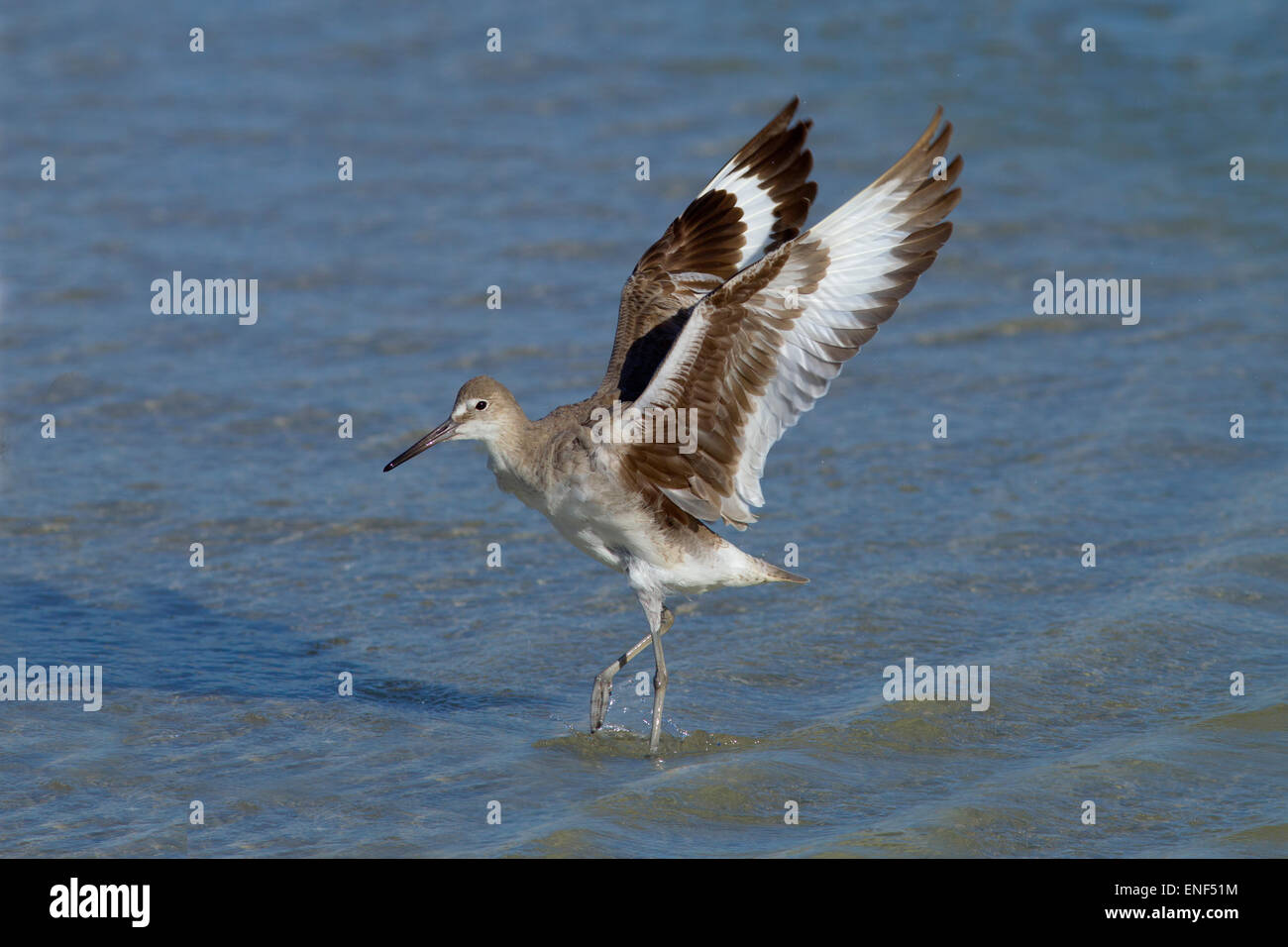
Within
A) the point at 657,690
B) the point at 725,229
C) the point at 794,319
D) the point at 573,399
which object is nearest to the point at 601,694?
the point at 657,690

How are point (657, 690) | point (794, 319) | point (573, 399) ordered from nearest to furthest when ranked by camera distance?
point (794, 319) < point (657, 690) < point (573, 399)

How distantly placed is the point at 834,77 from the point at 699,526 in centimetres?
882

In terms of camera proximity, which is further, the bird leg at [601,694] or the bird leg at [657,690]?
the bird leg at [601,694]

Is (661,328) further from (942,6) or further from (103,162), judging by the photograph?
(942,6)

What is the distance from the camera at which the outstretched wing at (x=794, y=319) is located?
5793 millimetres

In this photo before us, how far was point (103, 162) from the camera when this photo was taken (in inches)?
524

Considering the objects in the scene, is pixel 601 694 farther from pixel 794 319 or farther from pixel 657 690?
pixel 794 319

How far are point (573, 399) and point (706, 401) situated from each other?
354cm

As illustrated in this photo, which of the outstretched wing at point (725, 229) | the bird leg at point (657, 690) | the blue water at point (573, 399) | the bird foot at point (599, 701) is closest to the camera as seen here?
the blue water at point (573, 399)

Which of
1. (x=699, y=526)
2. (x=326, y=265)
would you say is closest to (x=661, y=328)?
(x=699, y=526)

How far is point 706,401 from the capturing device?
6.09 m

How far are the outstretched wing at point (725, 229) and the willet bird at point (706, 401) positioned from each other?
2 cm

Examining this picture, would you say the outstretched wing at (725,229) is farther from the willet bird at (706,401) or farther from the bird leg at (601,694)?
the bird leg at (601,694)

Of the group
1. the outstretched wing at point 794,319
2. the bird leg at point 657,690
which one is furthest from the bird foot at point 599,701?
the outstretched wing at point 794,319
